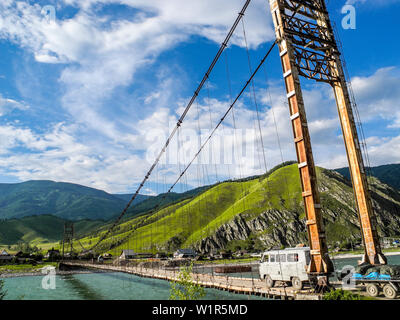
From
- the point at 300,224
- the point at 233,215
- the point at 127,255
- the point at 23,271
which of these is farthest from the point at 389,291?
the point at 233,215

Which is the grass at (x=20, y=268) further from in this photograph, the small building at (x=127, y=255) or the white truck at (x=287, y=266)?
the white truck at (x=287, y=266)

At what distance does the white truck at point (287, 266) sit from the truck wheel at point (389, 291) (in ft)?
12.3

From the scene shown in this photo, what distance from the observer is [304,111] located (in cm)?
1505

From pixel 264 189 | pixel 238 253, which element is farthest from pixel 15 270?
pixel 264 189

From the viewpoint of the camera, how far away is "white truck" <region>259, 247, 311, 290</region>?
16547mm

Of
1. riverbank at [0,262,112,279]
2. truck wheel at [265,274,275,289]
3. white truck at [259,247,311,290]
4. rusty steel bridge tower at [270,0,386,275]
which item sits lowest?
riverbank at [0,262,112,279]

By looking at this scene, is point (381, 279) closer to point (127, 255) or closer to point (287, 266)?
point (287, 266)

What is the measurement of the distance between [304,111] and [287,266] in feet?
32.1

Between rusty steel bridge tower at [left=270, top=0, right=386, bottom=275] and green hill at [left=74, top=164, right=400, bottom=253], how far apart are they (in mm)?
108416

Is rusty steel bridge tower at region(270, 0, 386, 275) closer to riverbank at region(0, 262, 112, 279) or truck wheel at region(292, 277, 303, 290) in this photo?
truck wheel at region(292, 277, 303, 290)

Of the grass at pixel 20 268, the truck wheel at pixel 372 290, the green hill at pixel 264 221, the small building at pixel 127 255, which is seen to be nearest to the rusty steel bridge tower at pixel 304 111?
the truck wheel at pixel 372 290

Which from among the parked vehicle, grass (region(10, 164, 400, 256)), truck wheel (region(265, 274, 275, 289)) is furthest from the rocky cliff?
the parked vehicle
